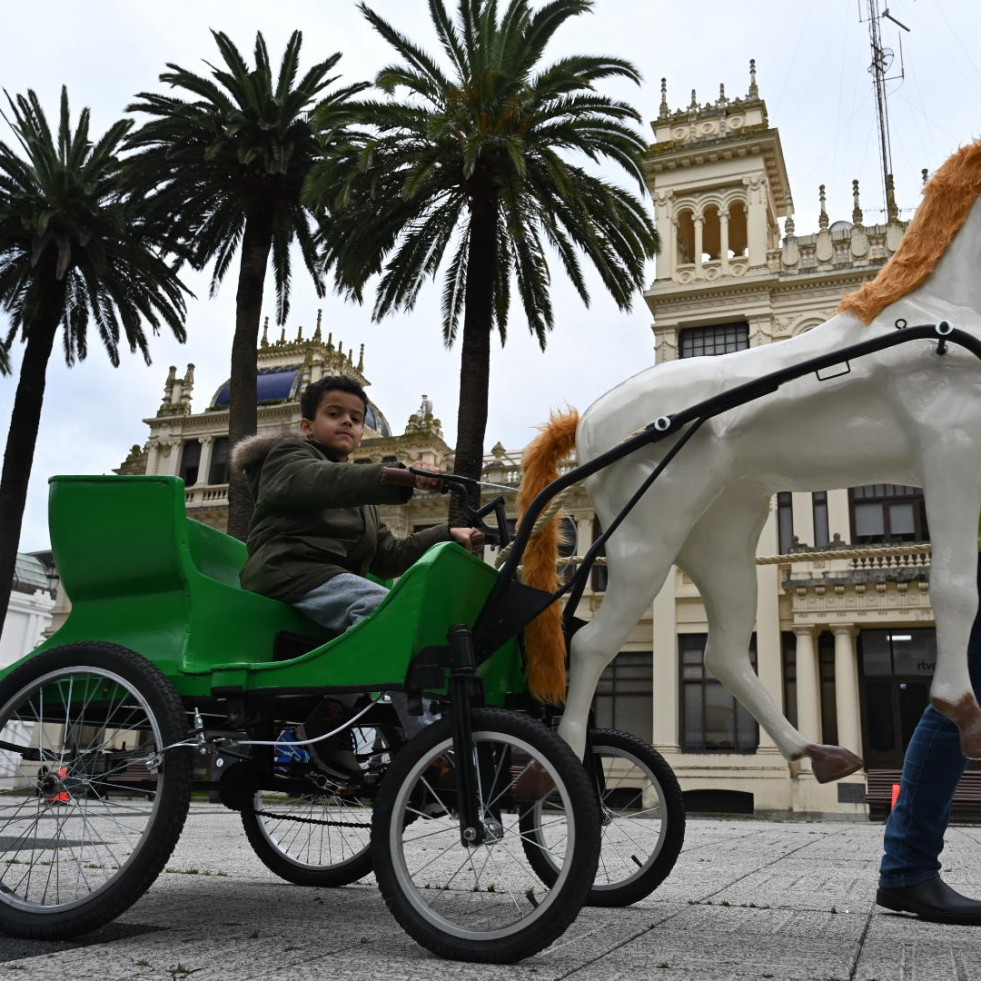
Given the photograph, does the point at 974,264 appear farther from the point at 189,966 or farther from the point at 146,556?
the point at 189,966

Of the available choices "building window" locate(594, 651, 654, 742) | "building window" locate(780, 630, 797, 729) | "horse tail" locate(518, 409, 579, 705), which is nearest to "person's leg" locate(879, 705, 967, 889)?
"horse tail" locate(518, 409, 579, 705)

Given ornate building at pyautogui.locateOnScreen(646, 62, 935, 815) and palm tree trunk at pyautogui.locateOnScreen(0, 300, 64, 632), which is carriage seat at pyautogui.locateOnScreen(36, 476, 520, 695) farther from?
ornate building at pyautogui.locateOnScreen(646, 62, 935, 815)

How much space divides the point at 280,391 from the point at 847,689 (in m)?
26.3

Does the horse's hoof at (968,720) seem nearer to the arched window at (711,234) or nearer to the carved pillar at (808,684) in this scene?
the carved pillar at (808,684)

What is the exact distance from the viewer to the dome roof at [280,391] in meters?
41.6

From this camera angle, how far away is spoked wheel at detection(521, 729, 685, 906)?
3752 mm

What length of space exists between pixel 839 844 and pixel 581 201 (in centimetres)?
1160

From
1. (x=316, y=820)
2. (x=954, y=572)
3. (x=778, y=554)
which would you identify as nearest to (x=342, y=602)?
(x=316, y=820)

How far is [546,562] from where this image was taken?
3.67 meters

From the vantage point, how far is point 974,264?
338 centimetres

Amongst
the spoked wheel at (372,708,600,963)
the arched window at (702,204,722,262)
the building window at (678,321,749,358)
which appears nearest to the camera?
the spoked wheel at (372,708,600,963)

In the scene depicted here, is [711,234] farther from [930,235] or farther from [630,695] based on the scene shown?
[930,235]

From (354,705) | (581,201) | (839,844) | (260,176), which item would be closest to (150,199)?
(260,176)

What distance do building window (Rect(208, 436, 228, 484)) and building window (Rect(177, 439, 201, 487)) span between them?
74cm
